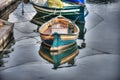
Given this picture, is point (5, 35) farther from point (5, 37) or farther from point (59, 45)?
point (59, 45)

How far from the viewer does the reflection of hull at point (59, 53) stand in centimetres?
3709

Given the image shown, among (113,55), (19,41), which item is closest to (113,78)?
(113,55)

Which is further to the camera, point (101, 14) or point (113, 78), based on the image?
point (101, 14)

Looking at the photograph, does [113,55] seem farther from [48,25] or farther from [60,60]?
[48,25]

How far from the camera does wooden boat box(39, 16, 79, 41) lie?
40.5m

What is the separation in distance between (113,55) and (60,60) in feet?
23.6

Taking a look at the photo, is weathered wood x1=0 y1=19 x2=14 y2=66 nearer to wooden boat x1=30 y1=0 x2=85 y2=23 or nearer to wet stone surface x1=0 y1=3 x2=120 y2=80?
wet stone surface x1=0 y1=3 x2=120 y2=80

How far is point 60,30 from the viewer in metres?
42.8

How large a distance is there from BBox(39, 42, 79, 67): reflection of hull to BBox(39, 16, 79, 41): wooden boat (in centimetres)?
123

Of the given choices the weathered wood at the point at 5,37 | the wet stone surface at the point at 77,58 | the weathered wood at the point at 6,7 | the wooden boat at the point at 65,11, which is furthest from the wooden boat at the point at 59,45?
the weathered wood at the point at 6,7

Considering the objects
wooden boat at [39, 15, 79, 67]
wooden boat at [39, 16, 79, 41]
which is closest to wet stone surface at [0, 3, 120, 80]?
wooden boat at [39, 15, 79, 67]

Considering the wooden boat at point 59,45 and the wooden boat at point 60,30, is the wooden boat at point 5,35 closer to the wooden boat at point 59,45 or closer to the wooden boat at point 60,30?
the wooden boat at point 60,30

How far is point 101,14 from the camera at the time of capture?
215ft

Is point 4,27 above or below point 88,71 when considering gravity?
above
